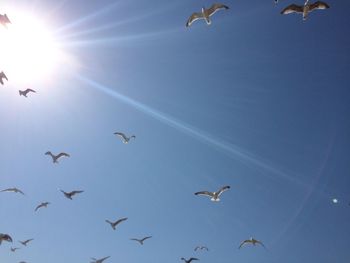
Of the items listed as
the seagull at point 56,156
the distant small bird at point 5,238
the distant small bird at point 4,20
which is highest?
the seagull at point 56,156

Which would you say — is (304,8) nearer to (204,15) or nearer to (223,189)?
(204,15)

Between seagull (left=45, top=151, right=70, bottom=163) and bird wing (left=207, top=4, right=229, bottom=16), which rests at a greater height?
bird wing (left=207, top=4, right=229, bottom=16)

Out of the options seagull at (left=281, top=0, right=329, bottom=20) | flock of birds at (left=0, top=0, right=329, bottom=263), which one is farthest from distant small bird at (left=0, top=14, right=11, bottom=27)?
seagull at (left=281, top=0, right=329, bottom=20)

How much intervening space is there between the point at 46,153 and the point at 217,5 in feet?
114

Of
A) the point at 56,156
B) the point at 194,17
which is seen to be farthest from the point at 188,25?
the point at 56,156

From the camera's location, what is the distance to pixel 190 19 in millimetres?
48750

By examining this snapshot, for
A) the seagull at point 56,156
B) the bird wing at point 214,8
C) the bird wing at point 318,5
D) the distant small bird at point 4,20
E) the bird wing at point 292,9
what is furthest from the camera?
the seagull at point 56,156

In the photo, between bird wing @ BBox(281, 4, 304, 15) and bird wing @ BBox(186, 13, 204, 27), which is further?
bird wing @ BBox(186, 13, 204, 27)

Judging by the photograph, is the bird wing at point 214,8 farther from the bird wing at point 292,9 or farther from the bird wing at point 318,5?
the bird wing at point 318,5

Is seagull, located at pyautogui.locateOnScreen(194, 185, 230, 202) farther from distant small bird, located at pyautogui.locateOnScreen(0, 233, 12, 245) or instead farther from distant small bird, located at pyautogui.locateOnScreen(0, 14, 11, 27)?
distant small bird, located at pyautogui.locateOnScreen(0, 14, 11, 27)

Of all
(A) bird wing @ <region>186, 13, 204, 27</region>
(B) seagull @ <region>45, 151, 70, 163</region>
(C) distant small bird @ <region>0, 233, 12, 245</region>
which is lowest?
(C) distant small bird @ <region>0, 233, 12, 245</region>

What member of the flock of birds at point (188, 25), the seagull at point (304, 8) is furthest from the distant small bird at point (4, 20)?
the seagull at point (304, 8)

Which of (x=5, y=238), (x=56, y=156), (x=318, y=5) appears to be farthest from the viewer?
(x=56, y=156)

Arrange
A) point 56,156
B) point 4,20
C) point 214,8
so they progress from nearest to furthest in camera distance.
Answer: point 214,8 < point 4,20 < point 56,156
